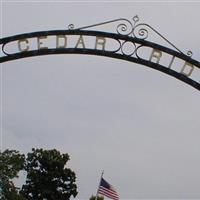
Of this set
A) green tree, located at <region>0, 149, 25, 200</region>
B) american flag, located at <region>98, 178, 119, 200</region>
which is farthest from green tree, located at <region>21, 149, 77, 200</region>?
american flag, located at <region>98, 178, 119, 200</region>

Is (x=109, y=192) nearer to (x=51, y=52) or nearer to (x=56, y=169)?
(x=51, y=52)

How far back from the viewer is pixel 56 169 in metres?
80.8

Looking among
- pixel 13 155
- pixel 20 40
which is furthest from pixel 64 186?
pixel 20 40

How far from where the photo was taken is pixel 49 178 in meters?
80.6

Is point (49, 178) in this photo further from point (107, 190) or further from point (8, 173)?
point (107, 190)

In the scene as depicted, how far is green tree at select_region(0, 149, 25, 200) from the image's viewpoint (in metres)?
61.8

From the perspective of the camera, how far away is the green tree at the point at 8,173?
203ft

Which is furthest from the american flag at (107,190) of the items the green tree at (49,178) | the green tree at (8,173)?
the green tree at (49,178)

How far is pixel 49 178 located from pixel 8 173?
18.7 m

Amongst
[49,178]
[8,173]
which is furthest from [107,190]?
[49,178]

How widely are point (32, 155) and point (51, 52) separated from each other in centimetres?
6866

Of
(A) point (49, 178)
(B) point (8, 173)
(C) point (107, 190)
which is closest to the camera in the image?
(C) point (107, 190)

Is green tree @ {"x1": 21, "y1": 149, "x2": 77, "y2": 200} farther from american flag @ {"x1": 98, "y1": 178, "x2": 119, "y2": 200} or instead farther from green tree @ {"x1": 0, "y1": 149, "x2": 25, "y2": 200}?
american flag @ {"x1": 98, "y1": 178, "x2": 119, "y2": 200}

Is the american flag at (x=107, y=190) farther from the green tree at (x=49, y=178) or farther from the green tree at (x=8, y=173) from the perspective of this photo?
the green tree at (x=49, y=178)
